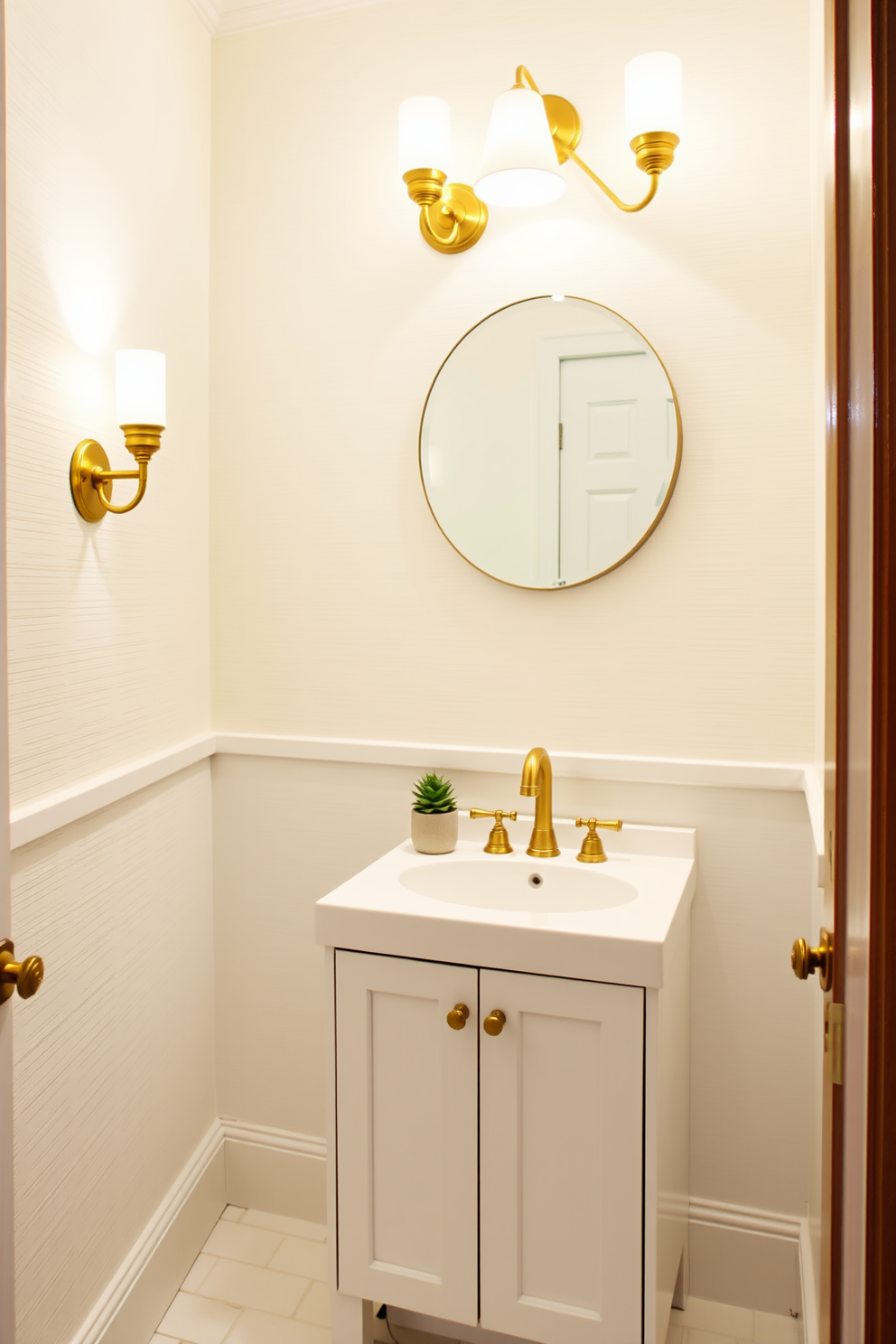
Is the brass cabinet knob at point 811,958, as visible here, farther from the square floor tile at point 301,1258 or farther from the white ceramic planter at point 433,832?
the square floor tile at point 301,1258

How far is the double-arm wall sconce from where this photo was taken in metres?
1.50

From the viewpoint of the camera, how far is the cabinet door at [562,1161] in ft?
4.33

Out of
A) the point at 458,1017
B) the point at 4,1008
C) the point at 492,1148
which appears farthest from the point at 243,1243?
the point at 4,1008

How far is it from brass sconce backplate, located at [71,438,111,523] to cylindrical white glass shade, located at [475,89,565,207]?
784 millimetres

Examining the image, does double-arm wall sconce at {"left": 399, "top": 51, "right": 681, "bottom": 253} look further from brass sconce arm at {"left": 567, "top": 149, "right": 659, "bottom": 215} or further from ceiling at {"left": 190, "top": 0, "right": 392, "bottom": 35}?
ceiling at {"left": 190, "top": 0, "right": 392, "bottom": 35}

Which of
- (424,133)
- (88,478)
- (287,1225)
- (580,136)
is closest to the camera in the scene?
(88,478)

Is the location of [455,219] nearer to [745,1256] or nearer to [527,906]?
[527,906]

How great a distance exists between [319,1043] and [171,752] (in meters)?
0.70

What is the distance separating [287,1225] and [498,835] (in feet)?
3.22

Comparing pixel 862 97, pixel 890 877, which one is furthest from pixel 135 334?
pixel 890 877

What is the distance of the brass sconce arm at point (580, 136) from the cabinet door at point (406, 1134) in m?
1.30

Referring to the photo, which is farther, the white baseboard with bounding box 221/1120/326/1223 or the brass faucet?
the white baseboard with bounding box 221/1120/326/1223

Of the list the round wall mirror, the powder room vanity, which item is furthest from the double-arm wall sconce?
the powder room vanity

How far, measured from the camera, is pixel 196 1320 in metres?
1.70
